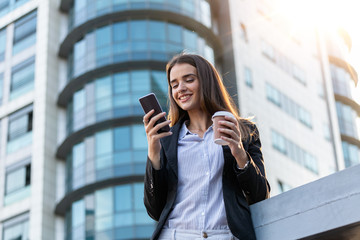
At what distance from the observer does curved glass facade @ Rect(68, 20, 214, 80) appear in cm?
3078

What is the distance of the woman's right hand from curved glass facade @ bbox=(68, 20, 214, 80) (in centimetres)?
2660

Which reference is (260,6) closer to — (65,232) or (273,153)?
(273,153)

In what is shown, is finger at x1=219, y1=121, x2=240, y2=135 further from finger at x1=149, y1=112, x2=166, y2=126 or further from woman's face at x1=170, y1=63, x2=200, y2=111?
woman's face at x1=170, y1=63, x2=200, y2=111

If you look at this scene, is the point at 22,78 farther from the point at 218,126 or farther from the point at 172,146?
the point at 218,126

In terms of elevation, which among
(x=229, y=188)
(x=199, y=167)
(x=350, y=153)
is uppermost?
(x=350, y=153)

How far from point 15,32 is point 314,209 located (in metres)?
34.0

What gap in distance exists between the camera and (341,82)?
155 ft

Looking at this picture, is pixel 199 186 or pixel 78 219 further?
pixel 78 219

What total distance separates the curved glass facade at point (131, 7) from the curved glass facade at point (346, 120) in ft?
51.6

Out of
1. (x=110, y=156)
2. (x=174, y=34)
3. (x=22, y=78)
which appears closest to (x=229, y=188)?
(x=110, y=156)

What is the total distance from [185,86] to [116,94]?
25840 mm

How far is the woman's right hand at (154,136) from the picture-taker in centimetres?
404

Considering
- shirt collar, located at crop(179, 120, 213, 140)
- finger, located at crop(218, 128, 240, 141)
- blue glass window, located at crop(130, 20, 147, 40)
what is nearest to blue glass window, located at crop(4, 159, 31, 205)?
blue glass window, located at crop(130, 20, 147, 40)

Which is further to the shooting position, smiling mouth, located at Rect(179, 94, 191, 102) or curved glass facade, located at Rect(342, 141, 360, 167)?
curved glass facade, located at Rect(342, 141, 360, 167)
